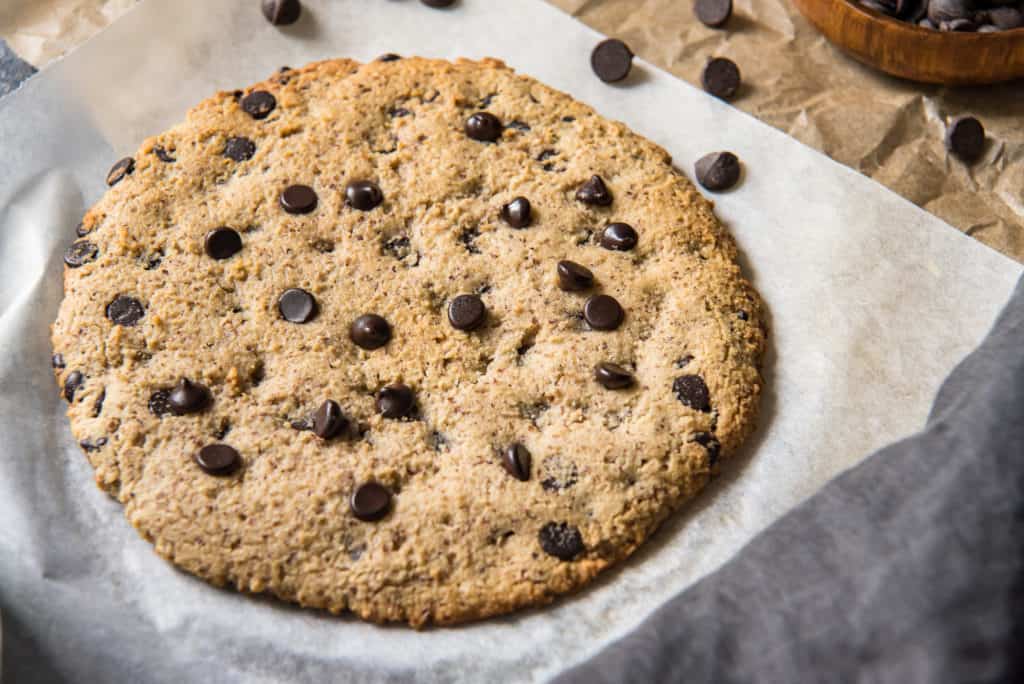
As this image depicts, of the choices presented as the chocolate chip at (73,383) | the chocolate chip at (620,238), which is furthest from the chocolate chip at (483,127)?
the chocolate chip at (73,383)

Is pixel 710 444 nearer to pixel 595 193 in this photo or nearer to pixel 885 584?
pixel 885 584

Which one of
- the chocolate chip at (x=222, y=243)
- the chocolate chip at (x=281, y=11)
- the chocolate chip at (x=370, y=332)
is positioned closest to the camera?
the chocolate chip at (x=370, y=332)

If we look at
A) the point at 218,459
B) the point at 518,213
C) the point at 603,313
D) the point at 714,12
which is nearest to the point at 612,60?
the point at 714,12

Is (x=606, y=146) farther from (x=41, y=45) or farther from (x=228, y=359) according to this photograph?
(x=41, y=45)

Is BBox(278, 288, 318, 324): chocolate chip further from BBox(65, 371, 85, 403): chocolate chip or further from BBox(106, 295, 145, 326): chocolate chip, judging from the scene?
BBox(65, 371, 85, 403): chocolate chip

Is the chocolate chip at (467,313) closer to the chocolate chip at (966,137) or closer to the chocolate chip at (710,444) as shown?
the chocolate chip at (710,444)

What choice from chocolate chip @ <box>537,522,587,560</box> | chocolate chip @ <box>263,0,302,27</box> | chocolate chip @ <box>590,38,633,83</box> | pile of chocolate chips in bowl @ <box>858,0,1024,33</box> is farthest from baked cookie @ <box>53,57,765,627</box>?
pile of chocolate chips in bowl @ <box>858,0,1024,33</box>

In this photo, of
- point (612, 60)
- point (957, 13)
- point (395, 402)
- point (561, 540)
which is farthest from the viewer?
point (612, 60)

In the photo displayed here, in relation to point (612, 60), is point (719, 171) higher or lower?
lower
